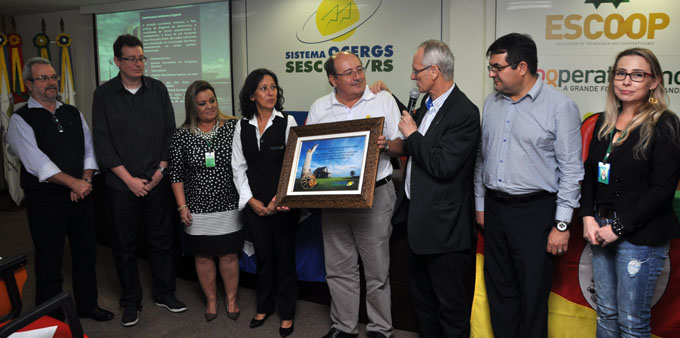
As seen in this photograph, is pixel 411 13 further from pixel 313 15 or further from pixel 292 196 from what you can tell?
pixel 292 196

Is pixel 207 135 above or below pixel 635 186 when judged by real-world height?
above

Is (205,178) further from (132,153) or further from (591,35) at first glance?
(591,35)

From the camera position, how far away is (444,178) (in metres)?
2.15

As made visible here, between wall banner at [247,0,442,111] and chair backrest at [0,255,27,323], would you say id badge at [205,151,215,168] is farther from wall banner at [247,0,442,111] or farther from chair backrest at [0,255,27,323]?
wall banner at [247,0,442,111]

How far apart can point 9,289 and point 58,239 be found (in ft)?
3.68

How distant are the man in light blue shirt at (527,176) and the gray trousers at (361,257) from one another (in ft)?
1.98

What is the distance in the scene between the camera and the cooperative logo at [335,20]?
16.7ft

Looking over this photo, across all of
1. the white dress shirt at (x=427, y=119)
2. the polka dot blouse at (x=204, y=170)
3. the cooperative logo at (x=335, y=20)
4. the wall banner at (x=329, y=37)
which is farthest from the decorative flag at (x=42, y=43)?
the white dress shirt at (x=427, y=119)

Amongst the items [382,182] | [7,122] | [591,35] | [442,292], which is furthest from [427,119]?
[7,122]

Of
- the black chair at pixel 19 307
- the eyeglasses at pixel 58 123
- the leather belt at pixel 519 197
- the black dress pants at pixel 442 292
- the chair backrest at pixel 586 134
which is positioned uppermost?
the eyeglasses at pixel 58 123

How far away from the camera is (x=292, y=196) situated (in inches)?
96.3

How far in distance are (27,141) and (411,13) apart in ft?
11.8

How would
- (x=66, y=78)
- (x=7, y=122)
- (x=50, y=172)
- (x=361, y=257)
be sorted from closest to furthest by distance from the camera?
(x=361, y=257), (x=50, y=172), (x=7, y=122), (x=66, y=78)

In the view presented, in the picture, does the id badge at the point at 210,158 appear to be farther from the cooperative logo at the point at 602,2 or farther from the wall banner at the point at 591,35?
the cooperative logo at the point at 602,2
